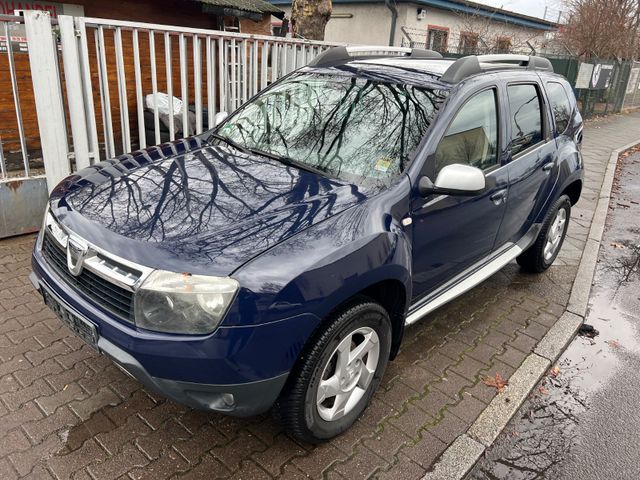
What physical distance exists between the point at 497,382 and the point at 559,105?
2600 mm

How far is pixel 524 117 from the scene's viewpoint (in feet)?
12.9

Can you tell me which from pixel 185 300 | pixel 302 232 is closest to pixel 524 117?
pixel 302 232

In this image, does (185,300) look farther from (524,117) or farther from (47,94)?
(47,94)

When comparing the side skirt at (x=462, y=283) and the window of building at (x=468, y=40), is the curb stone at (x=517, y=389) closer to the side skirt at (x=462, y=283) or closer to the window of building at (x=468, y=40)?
the side skirt at (x=462, y=283)

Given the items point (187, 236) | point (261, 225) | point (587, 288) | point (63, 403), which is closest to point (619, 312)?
point (587, 288)

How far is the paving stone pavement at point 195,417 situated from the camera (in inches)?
98.5

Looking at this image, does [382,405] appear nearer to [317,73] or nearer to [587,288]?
[317,73]

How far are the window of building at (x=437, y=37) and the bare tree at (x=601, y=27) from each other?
521cm

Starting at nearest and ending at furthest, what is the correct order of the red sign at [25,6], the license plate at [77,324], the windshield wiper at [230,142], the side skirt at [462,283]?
the license plate at [77,324] → the side skirt at [462,283] → the windshield wiper at [230,142] → the red sign at [25,6]

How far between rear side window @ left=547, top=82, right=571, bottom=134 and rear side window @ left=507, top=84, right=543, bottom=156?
33cm

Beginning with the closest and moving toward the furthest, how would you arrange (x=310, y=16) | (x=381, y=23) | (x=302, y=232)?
(x=302, y=232) → (x=310, y=16) → (x=381, y=23)

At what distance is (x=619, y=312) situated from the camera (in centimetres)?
452

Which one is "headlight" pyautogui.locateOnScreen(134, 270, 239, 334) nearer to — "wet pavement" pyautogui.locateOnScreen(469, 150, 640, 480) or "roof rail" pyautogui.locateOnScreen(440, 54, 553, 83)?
"wet pavement" pyautogui.locateOnScreen(469, 150, 640, 480)

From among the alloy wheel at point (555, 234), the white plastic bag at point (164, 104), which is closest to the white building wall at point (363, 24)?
the white plastic bag at point (164, 104)
